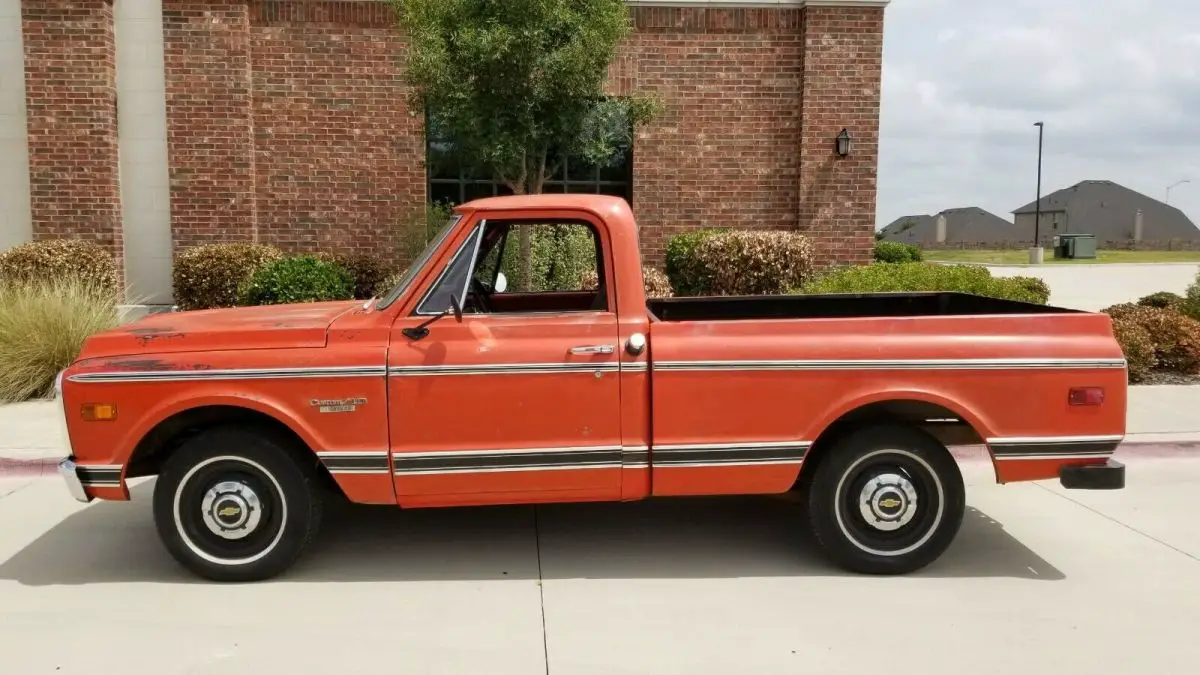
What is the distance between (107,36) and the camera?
13.0 meters

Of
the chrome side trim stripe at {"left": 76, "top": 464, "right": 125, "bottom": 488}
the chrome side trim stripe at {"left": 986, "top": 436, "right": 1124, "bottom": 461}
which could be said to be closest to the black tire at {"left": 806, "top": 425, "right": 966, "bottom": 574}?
the chrome side trim stripe at {"left": 986, "top": 436, "right": 1124, "bottom": 461}

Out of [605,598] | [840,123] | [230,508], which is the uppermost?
[840,123]

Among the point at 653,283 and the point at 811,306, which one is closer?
the point at 811,306

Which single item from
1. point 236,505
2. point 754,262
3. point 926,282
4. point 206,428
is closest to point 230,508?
point 236,505

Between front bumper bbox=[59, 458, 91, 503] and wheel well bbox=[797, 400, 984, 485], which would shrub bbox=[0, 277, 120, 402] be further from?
wheel well bbox=[797, 400, 984, 485]

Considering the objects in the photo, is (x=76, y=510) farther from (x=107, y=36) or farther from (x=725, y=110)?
(x=725, y=110)

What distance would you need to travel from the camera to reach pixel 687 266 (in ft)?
42.7

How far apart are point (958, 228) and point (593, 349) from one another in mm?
75587

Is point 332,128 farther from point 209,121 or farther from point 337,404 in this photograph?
point 337,404

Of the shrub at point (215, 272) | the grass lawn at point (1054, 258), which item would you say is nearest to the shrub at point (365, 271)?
the shrub at point (215, 272)

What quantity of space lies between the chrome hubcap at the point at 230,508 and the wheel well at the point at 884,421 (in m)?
2.74

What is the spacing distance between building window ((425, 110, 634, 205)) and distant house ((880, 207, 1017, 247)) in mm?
60597

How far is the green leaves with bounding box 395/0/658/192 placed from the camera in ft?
31.1

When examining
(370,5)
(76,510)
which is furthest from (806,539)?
(370,5)
